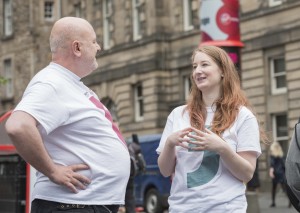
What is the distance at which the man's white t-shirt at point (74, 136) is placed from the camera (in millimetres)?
4012

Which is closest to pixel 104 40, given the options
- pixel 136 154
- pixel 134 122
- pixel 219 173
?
pixel 134 122

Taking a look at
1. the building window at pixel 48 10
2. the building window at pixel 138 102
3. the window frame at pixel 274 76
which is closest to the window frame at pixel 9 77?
the building window at pixel 48 10

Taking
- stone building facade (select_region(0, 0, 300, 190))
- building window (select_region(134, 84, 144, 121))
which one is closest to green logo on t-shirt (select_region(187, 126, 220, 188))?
stone building facade (select_region(0, 0, 300, 190))

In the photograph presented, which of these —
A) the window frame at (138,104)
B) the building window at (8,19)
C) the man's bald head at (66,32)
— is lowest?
the man's bald head at (66,32)

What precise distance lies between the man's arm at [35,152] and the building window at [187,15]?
31.6 meters

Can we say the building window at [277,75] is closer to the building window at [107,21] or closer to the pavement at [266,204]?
→ the pavement at [266,204]

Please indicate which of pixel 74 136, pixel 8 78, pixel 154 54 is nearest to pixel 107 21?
pixel 154 54

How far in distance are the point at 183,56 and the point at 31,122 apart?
31.3 meters

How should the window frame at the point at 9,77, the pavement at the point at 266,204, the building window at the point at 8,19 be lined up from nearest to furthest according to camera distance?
the pavement at the point at 266,204
the window frame at the point at 9,77
the building window at the point at 8,19

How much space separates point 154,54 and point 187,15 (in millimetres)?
2261

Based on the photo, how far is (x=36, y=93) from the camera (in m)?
3.98

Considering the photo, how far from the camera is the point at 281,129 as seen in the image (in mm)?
29031

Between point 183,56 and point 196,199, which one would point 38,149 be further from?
point 183,56

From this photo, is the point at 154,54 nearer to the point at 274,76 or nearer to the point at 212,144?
the point at 274,76
